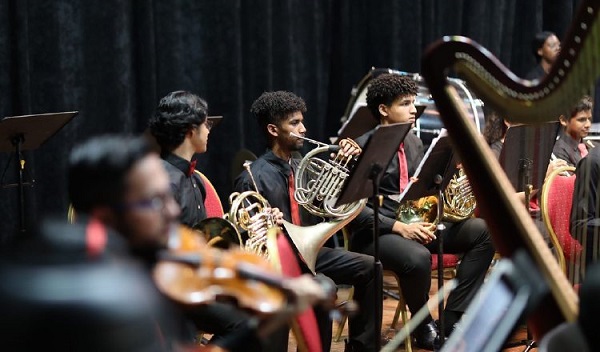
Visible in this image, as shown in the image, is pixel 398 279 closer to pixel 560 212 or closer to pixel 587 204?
pixel 560 212

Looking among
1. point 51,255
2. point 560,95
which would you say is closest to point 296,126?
point 560,95

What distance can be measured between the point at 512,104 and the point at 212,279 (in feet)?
3.30

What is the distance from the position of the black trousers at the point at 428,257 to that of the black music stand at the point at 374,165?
0.54m

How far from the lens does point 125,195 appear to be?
1472 mm

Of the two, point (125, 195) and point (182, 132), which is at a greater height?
point (125, 195)

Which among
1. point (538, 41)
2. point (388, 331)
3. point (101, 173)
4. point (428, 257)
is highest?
point (538, 41)

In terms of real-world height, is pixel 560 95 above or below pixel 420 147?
above

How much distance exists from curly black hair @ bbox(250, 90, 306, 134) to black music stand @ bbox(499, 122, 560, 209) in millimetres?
942

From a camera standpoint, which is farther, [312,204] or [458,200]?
[458,200]

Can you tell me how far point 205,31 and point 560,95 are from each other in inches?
138

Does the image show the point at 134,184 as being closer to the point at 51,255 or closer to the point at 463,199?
the point at 51,255

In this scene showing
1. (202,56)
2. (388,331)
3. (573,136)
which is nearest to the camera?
(388,331)

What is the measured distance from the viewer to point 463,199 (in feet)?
14.0

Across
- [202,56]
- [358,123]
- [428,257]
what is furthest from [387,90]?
[202,56]
